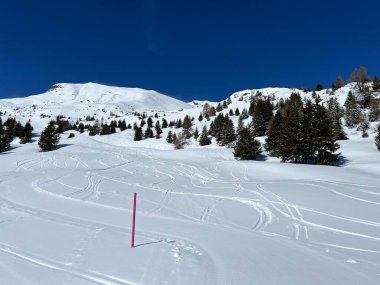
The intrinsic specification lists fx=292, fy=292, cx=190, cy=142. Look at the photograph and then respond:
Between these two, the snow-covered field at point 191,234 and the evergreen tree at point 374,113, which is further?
the evergreen tree at point 374,113

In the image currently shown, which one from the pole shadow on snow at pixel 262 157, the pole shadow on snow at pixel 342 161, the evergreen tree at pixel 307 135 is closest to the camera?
the evergreen tree at pixel 307 135

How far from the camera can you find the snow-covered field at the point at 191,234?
545 centimetres

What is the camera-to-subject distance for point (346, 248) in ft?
25.1

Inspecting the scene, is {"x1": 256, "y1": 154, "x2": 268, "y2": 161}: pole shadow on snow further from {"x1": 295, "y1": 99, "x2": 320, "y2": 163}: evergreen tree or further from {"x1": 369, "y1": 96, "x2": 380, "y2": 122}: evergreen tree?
{"x1": 369, "y1": 96, "x2": 380, "y2": 122}: evergreen tree

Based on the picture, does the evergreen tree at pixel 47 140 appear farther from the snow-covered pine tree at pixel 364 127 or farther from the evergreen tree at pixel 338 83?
the evergreen tree at pixel 338 83

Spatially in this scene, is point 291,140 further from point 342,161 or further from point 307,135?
point 342,161

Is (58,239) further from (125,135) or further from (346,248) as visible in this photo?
(125,135)

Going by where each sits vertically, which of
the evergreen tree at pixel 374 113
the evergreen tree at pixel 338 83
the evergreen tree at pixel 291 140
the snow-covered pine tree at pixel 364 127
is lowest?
the evergreen tree at pixel 291 140

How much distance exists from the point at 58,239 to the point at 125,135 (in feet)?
265

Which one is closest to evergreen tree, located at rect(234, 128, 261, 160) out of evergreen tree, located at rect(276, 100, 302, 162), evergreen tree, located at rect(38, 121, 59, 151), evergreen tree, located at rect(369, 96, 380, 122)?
evergreen tree, located at rect(276, 100, 302, 162)

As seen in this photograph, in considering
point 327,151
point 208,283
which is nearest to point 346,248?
point 208,283

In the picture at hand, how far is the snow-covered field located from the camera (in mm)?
5445

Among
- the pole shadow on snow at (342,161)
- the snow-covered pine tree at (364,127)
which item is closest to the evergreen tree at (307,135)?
the pole shadow on snow at (342,161)

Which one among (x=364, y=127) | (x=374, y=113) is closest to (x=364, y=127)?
(x=364, y=127)
